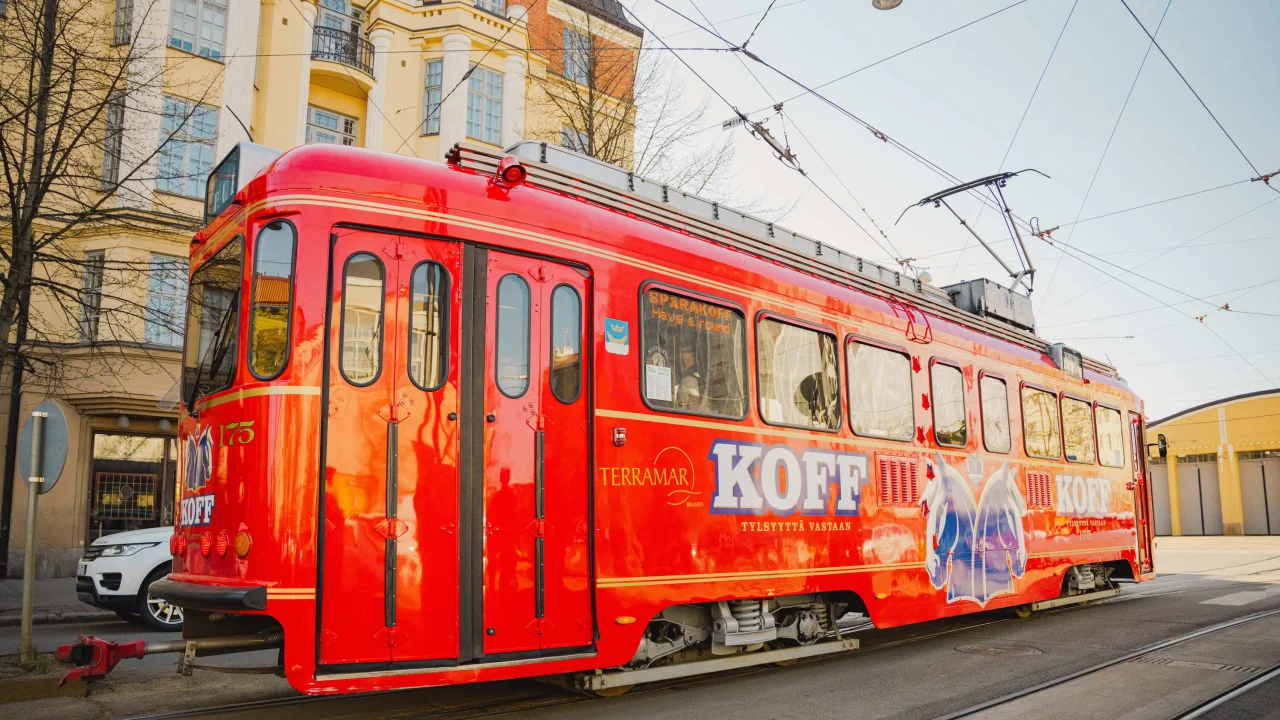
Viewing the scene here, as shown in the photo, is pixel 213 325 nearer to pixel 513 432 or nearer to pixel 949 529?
pixel 513 432

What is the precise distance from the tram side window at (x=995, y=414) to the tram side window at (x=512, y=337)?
646 cm

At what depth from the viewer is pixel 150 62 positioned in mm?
17094

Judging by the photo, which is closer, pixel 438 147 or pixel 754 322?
pixel 754 322

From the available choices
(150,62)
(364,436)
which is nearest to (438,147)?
(150,62)

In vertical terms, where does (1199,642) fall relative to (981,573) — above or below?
below

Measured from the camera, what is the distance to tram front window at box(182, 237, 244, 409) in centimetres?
571

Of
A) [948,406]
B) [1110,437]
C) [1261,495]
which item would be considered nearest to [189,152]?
[948,406]

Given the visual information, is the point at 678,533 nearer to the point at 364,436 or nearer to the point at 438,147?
the point at 364,436

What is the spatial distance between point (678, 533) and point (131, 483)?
1565cm

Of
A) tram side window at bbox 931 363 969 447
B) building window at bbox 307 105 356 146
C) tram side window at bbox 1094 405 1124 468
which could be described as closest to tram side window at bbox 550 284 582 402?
tram side window at bbox 931 363 969 447

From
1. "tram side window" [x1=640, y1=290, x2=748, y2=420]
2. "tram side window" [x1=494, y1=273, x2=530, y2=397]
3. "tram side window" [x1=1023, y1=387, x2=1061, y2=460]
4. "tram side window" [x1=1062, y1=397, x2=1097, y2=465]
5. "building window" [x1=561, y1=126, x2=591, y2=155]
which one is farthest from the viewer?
"building window" [x1=561, y1=126, x2=591, y2=155]

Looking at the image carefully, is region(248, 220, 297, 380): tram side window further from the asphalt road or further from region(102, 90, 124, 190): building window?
region(102, 90, 124, 190): building window

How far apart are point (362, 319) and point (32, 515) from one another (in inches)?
169

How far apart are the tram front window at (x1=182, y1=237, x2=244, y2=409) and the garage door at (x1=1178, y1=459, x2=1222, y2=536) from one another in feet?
146
